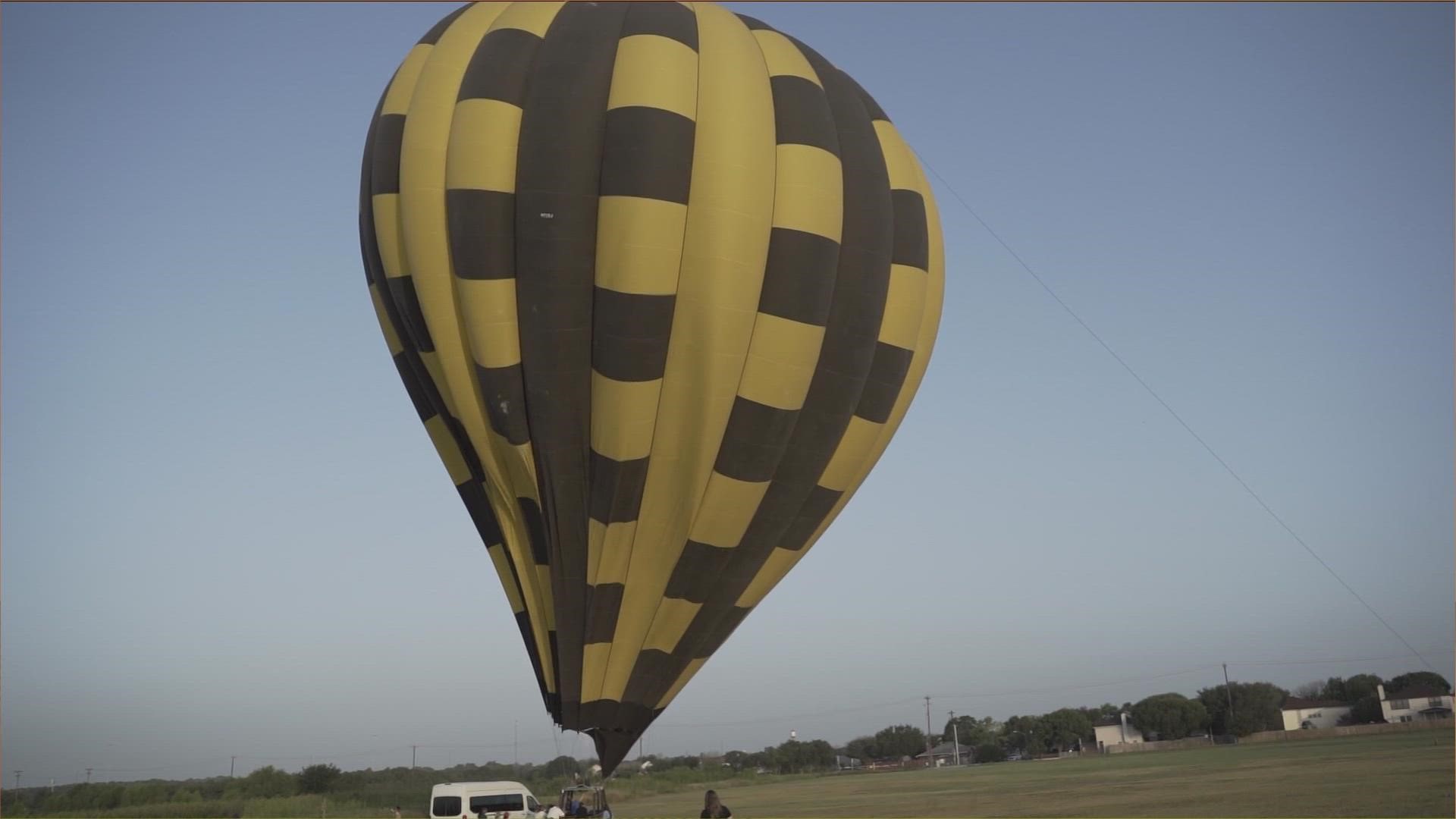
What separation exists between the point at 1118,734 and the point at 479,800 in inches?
2139

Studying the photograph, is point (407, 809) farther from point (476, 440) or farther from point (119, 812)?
point (476, 440)

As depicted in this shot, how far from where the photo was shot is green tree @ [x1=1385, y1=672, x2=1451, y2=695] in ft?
168

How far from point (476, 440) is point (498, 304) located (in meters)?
1.47

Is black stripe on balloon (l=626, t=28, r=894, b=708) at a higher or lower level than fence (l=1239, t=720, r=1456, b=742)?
higher

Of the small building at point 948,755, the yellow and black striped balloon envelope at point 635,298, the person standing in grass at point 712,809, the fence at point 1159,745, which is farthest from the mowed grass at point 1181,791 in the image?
the small building at point 948,755

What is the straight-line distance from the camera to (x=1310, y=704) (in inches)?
2323

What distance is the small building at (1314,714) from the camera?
54.3 meters

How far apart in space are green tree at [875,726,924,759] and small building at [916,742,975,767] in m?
0.61

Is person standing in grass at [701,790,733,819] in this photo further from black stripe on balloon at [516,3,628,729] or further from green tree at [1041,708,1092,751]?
green tree at [1041,708,1092,751]

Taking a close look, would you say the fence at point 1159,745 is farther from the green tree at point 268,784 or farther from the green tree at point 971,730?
the green tree at point 268,784

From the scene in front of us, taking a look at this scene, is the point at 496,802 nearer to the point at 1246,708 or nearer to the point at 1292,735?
the point at 1292,735

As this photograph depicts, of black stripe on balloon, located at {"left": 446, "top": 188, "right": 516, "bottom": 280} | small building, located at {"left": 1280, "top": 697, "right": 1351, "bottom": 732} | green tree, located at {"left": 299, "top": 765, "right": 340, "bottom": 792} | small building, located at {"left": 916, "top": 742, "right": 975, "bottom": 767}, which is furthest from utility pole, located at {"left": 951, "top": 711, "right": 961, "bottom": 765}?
black stripe on balloon, located at {"left": 446, "top": 188, "right": 516, "bottom": 280}

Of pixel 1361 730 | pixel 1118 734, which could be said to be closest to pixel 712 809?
pixel 1361 730

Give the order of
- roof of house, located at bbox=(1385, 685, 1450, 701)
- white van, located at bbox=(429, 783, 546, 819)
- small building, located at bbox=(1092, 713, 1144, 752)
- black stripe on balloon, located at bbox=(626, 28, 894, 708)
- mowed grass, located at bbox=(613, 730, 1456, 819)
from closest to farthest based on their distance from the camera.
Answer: black stripe on balloon, located at bbox=(626, 28, 894, 708) < mowed grass, located at bbox=(613, 730, 1456, 819) < white van, located at bbox=(429, 783, 546, 819) < roof of house, located at bbox=(1385, 685, 1450, 701) < small building, located at bbox=(1092, 713, 1144, 752)
